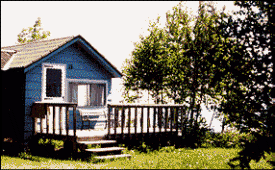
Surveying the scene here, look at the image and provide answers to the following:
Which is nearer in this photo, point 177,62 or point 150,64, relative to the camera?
point 177,62

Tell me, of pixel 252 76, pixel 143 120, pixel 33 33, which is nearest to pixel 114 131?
pixel 143 120

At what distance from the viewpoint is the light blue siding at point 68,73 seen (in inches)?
563

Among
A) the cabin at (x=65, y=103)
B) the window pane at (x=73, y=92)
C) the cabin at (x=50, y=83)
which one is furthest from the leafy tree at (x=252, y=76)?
the window pane at (x=73, y=92)

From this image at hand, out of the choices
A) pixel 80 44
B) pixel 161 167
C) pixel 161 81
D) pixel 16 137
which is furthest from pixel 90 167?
pixel 161 81

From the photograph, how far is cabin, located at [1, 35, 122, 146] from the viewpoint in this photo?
14250mm

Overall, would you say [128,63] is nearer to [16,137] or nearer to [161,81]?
[161,81]

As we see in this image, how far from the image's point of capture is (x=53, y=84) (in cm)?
1700

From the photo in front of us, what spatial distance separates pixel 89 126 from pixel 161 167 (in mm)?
6997

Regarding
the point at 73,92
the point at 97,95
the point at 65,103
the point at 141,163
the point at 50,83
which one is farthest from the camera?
the point at 73,92

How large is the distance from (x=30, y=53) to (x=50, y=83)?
2141mm

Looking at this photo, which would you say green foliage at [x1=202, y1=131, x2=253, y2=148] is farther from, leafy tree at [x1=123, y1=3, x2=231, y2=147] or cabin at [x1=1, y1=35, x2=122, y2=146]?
cabin at [x1=1, y1=35, x2=122, y2=146]

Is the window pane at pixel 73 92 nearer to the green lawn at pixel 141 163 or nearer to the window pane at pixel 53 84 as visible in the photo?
the window pane at pixel 53 84

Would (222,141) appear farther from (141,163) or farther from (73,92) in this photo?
(141,163)

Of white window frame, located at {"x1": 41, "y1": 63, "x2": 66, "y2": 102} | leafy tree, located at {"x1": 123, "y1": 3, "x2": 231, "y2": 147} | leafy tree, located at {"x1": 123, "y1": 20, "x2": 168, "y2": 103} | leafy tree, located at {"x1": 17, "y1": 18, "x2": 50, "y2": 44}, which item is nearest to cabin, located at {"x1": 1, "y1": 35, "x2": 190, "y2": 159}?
white window frame, located at {"x1": 41, "y1": 63, "x2": 66, "y2": 102}
